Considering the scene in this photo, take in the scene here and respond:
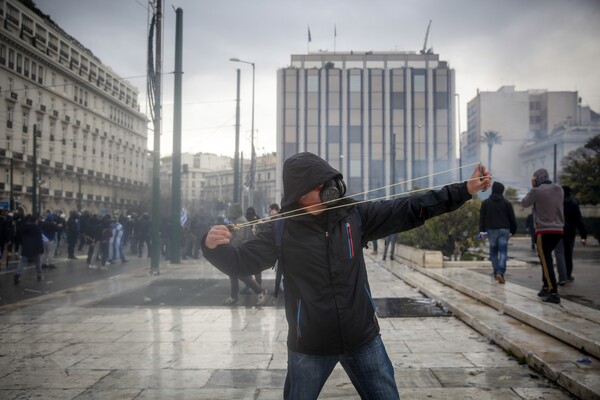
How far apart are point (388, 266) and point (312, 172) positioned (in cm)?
1191

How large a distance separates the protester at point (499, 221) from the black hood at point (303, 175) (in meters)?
6.73

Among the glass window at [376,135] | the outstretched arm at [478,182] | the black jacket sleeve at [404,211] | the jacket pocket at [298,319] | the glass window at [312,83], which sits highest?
the glass window at [312,83]

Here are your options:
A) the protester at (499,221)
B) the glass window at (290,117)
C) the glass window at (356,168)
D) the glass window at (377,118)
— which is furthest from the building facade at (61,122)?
the glass window at (377,118)

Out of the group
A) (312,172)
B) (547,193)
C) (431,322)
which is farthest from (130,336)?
(547,193)

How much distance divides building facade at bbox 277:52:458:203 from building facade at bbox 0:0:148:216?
86.8 feet

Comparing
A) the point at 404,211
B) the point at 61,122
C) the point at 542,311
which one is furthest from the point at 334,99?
the point at 404,211

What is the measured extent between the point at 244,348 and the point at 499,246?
5499mm

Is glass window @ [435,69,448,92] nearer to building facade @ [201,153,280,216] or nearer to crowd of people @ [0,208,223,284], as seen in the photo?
building facade @ [201,153,280,216]

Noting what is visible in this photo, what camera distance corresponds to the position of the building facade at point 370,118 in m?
59.0

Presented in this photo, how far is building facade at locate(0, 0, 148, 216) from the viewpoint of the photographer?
150 ft

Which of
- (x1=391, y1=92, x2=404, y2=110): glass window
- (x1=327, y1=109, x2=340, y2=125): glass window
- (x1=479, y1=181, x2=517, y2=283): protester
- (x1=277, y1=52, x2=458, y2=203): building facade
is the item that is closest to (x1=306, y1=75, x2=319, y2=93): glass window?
(x1=277, y1=52, x2=458, y2=203): building facade

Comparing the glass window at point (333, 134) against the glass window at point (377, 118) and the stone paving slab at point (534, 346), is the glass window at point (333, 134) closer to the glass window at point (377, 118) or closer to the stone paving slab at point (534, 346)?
the glass window at point (377, 118)

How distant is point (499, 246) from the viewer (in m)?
8.72

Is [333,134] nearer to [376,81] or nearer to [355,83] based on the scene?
[355,83]
